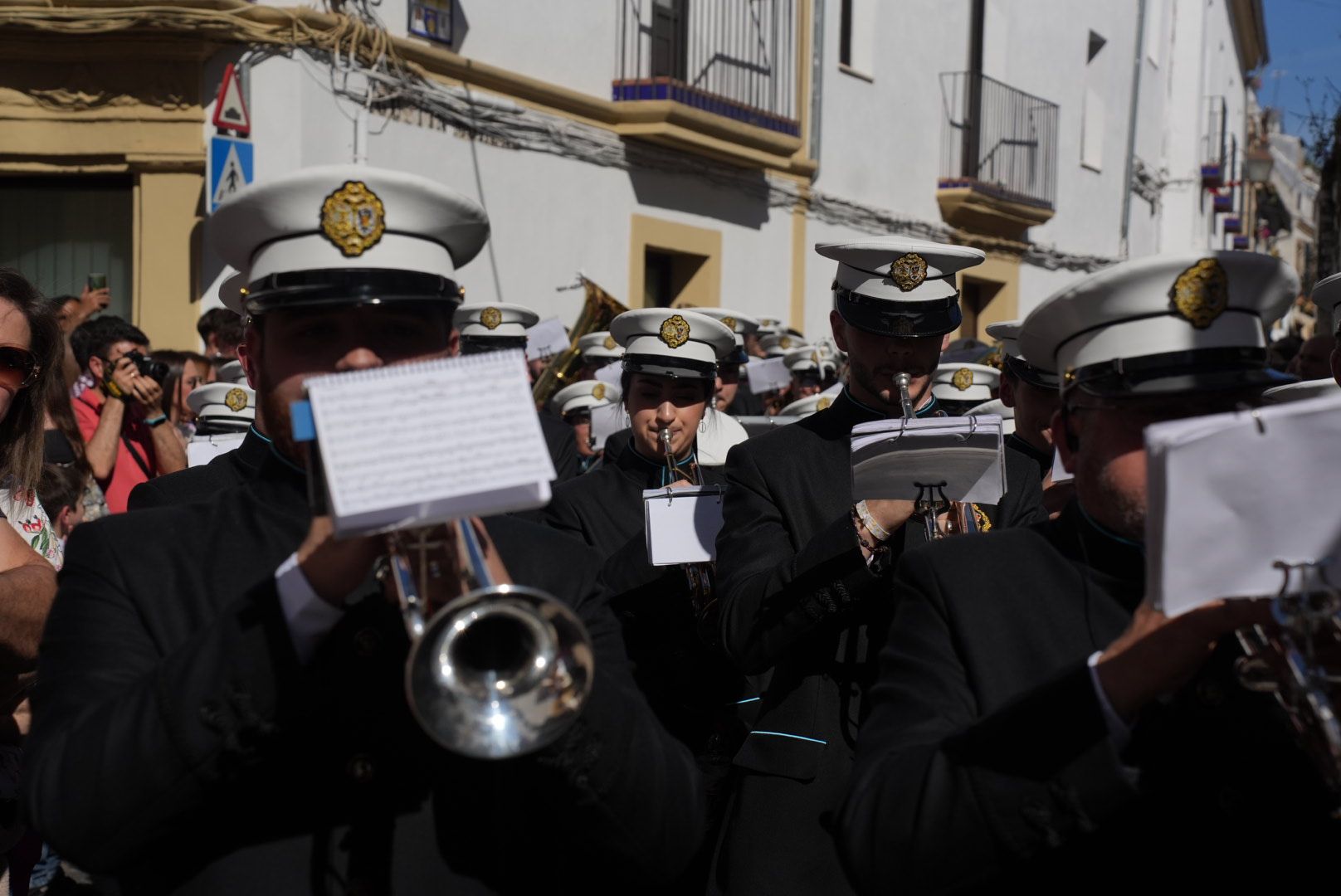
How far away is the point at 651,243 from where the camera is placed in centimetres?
1407

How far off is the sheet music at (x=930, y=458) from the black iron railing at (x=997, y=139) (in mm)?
16549

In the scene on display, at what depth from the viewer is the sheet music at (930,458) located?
3223 millimetres

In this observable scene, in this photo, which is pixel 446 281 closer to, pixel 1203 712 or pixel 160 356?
pixel 1203 712

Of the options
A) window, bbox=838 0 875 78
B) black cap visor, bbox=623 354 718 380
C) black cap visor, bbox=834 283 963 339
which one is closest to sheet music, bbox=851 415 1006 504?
black cap visor, bbox=834 283 963 339

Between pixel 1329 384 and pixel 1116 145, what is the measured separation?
73.0ft

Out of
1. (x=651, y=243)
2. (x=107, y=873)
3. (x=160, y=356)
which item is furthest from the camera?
(x=651, y=243)

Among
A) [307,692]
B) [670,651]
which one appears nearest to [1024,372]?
[670,651]

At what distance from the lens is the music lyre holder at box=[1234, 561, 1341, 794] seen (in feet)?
5.99

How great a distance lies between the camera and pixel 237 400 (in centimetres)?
609

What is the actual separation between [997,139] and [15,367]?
18.2 m

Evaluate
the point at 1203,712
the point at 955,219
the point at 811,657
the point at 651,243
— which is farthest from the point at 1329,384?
the point at 955,219

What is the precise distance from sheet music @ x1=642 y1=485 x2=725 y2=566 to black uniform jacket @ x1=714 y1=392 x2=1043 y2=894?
19 cm

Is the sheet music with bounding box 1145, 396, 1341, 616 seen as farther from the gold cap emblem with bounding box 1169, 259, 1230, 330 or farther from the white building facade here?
the white building facade

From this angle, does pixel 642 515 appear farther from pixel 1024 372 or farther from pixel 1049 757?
pixel 1049 757
